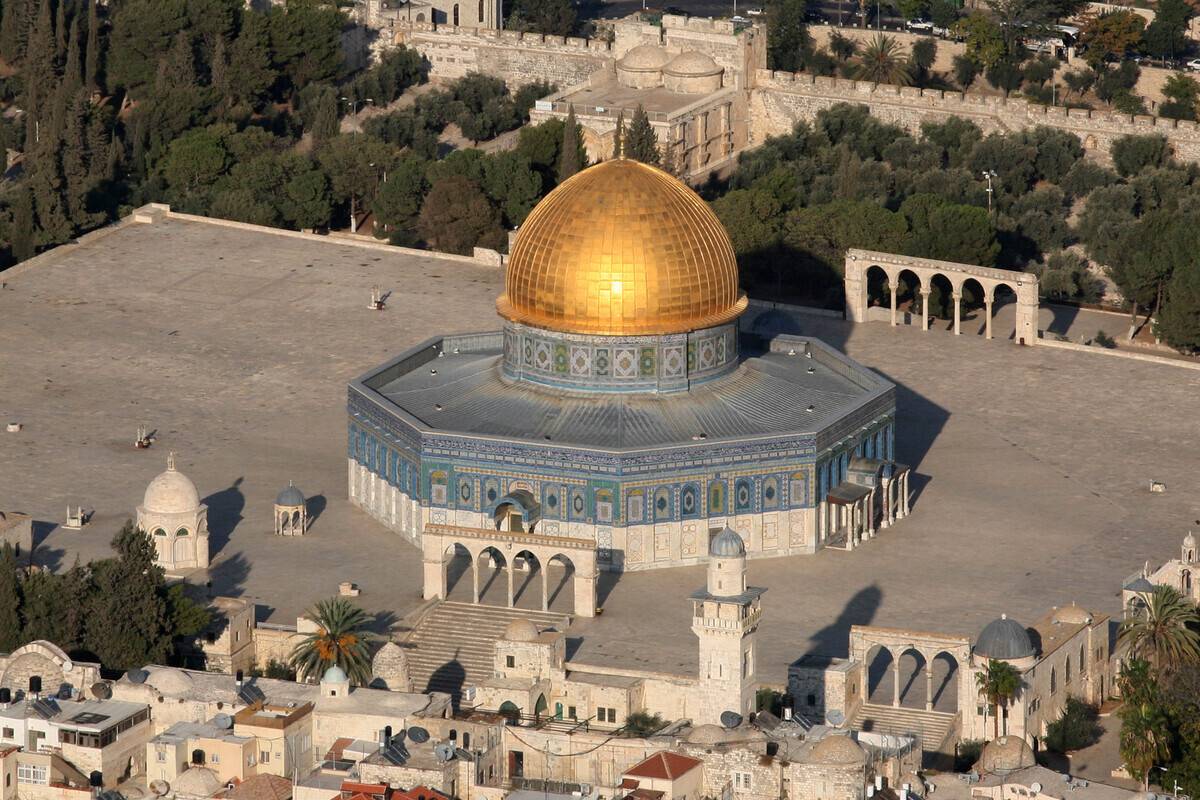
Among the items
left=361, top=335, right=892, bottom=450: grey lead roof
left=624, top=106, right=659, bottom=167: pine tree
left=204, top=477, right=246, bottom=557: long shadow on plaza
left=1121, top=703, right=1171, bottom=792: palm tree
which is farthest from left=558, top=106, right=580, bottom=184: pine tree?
left=1121, top=703, right=1171, bottom=792: palm tree

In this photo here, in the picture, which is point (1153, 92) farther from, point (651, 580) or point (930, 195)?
point (651, 580)

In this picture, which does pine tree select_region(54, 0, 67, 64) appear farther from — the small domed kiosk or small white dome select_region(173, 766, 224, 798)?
small white dome select_region(173, 766, 224, 798)

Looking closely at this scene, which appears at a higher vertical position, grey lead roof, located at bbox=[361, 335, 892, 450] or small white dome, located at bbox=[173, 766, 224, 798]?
grey lead roof, located at bbox=[361, 335, 892, 450]

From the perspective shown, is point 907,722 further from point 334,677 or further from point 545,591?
point 334,677

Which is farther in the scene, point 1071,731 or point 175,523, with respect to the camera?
point 175,523

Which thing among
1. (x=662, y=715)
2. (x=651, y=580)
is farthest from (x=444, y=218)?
(x=662, y=715)

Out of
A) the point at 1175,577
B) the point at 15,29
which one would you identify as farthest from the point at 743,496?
the point at 15,29
